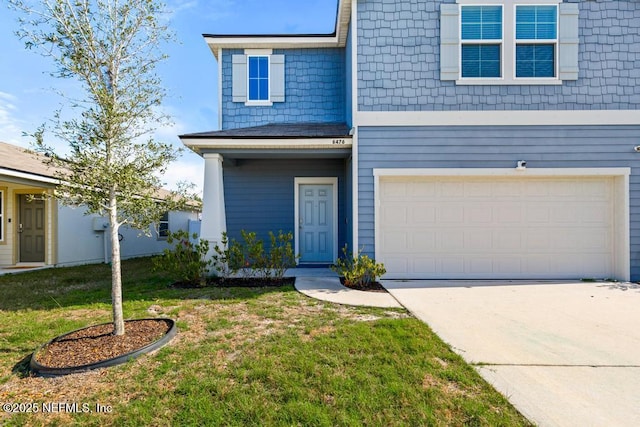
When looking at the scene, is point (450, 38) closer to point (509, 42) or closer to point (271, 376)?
point (509, 42)

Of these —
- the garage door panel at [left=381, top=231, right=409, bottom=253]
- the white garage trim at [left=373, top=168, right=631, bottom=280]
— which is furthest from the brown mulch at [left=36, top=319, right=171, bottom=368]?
the garage door panel at [left=381, top=231, right=409, bottom=253]

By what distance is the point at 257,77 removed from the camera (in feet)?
28.6

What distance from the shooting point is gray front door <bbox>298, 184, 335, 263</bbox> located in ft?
27.9

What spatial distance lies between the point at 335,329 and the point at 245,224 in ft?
17.4

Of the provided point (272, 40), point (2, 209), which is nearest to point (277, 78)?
point (272, 40)

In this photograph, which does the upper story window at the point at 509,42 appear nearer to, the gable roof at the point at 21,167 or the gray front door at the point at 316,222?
the gray front door at the point at 316,222

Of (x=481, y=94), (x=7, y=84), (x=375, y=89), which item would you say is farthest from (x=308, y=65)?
(x=7, y=84)

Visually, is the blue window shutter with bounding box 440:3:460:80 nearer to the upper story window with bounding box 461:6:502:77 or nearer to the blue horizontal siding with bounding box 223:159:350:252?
the upper story window with bounding box 461:6:502:77

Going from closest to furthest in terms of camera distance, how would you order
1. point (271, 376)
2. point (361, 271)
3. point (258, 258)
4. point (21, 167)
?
1. point (271, 376)
2. point (361, 271)
3. point (258, 258)
4. point (21, 167)

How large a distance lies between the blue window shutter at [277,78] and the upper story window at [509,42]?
413 centimetres

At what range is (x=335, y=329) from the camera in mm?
3732

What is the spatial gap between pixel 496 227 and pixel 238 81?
287 inches

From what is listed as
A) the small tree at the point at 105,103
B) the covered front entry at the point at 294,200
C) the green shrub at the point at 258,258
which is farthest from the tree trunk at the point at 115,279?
the covered front entry at the point at 294,200

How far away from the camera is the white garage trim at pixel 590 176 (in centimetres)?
641
